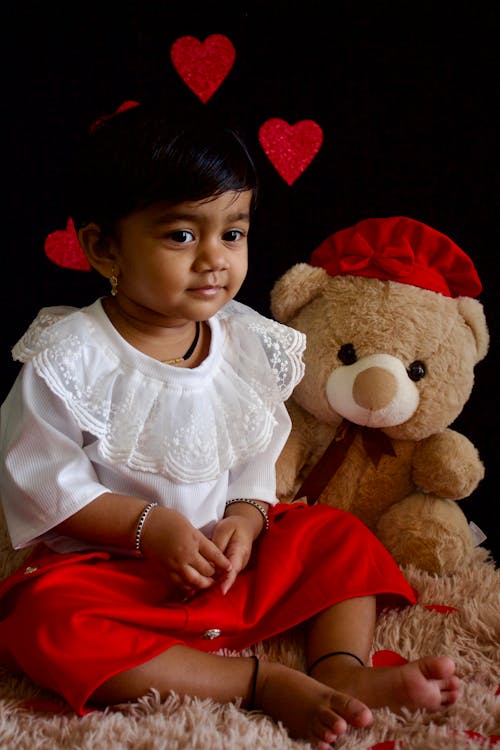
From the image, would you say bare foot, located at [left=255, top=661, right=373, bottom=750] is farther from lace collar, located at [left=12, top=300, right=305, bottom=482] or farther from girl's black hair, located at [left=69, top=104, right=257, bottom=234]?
girl's black hair, located at [left=69, top=104, right=257, bottom=234]

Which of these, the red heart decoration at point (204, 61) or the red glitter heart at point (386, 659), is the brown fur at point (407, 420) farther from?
the red heart decoration at point (204, 61)

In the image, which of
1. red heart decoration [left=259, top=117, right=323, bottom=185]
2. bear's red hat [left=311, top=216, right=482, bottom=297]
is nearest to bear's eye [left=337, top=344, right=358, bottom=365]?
bear's red hat [left=311, top=216, right=482, bottom=297]

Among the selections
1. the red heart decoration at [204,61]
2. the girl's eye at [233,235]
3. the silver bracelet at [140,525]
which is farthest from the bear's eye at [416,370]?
the red heart decoration at [204,61]

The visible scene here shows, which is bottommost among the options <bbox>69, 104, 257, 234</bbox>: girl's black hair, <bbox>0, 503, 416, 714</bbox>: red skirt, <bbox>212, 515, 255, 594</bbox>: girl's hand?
<bbox>0, 503, 416, 714</bbox>: red skirt

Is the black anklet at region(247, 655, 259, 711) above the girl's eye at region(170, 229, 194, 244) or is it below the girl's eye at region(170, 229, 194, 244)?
below

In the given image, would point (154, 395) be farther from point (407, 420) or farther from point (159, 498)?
point (407, 420)

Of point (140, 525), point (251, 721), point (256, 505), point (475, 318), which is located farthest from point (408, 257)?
point (251, 721)

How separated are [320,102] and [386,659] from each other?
33.3 inches

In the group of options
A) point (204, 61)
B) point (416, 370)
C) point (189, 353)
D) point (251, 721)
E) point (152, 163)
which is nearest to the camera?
point (251, 721)

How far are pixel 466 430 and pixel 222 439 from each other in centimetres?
51

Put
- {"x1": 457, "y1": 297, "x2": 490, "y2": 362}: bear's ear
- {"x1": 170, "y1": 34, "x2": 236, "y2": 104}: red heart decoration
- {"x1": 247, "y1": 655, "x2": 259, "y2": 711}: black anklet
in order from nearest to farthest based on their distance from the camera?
{"x1": 247, "y1": 655, "x2": 259, "y2": 711}: black anklet
{"x1": 457, "y1": 297, "x2": 490, "y2": 362}: bear's ear
{"x1": 170, "y1": 34, "x2": 236, "y2": 104}: red heart decoration

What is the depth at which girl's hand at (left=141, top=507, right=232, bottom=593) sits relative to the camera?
0.94m

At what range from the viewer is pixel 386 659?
3.27ft

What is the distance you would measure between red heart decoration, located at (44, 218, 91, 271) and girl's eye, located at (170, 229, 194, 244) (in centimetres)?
50
